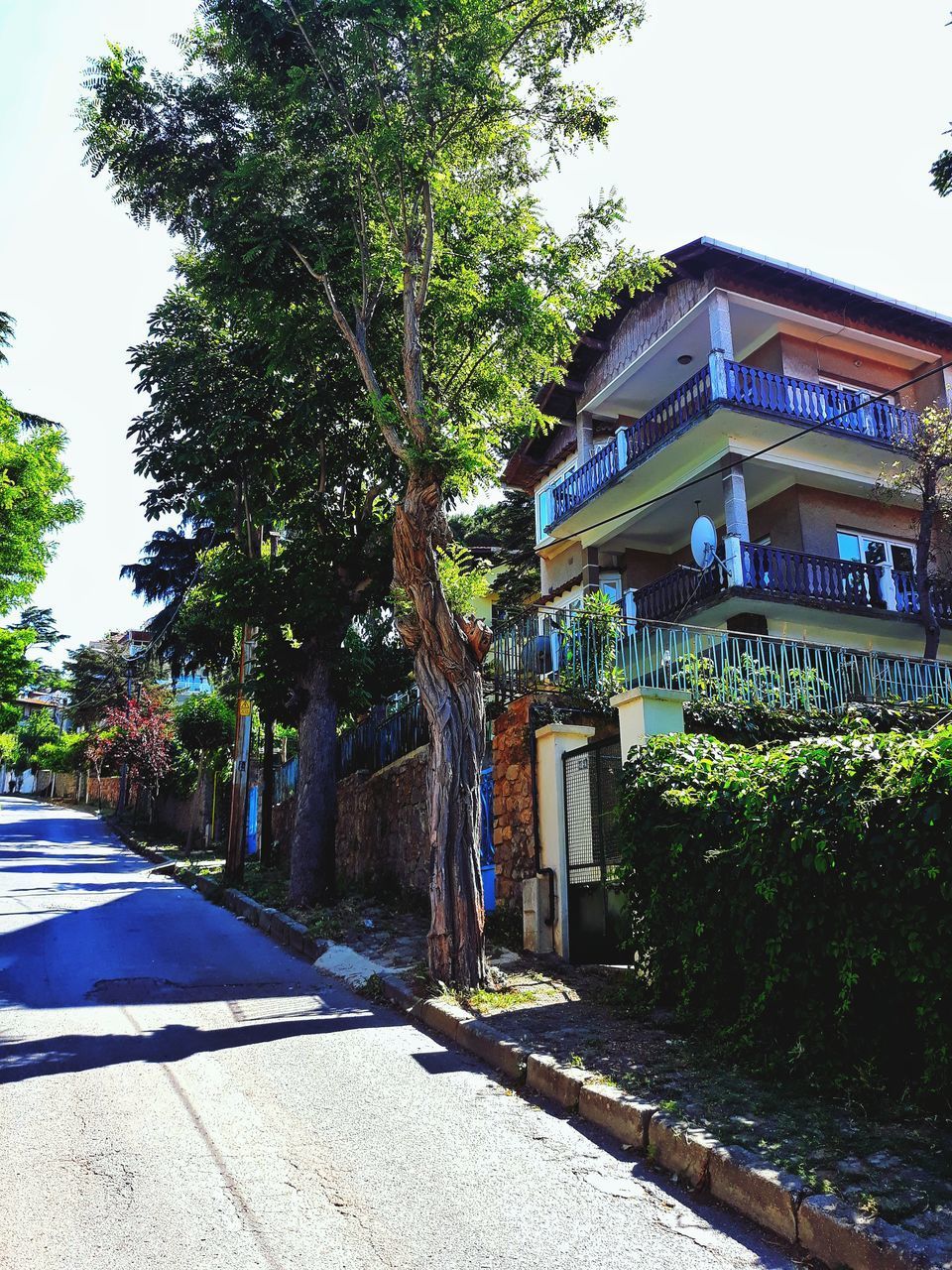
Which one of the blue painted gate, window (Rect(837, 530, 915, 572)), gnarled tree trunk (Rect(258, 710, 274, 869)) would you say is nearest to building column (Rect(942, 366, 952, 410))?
window (Rect(837, 530, 915, 572))

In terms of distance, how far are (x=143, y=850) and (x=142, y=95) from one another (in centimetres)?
1955

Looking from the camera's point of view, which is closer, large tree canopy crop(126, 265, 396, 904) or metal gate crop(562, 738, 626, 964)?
metal gate crop(562, 738, 626, 964)

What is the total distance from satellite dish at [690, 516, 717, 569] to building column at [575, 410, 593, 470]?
548cm

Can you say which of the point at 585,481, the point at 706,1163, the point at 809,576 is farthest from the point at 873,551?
the point at 706,1163

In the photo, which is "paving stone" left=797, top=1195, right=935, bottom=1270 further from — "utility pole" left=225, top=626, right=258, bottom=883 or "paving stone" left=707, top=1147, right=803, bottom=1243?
"utility pole" left=225, top=626, right=258, bottom=883

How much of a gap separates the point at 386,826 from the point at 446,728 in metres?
6.27

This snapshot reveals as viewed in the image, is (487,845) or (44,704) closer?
(487,845)

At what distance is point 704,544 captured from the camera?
16375 millimetres

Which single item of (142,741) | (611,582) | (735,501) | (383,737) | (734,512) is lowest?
(383,737)

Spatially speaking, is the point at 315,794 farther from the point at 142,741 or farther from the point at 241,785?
the point at 142,741

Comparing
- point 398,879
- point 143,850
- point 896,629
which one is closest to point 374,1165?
point 398,879

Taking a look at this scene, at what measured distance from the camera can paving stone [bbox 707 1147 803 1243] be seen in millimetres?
3566

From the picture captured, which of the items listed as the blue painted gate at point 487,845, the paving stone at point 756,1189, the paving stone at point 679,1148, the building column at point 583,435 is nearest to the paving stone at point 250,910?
the blue painted gate at point 487,845

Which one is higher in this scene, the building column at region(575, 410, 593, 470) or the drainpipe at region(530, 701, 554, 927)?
the building column at region(575, 410, 593, 470)
